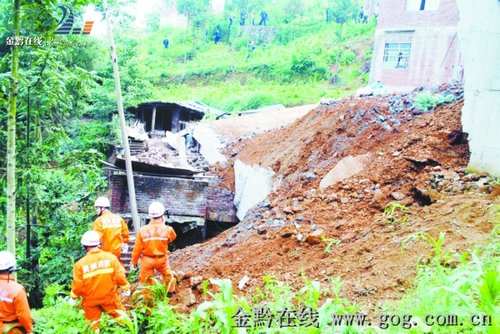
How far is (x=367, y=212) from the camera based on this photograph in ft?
20.4

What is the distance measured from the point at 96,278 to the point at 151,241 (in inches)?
35.6

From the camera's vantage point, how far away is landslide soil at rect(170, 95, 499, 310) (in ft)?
15.6

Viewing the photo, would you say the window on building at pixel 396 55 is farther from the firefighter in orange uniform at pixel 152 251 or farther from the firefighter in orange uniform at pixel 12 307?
the firefighter in orange uniform at pixel 12 307

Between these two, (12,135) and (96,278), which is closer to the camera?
(96,278)

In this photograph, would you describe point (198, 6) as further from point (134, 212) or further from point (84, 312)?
point (84, 312)

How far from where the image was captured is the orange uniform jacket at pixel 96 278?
4.51 meters

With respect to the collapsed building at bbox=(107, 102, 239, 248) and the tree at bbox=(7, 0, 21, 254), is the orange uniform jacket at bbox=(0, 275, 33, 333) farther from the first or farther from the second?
the collapsed building at bbox=(107, 102, 239, 248)

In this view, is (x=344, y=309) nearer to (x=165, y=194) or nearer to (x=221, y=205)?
(x=165, y=194)

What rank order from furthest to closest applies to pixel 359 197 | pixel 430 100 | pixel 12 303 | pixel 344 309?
pixel 430 100 → pixel 359 197 → pixel 12 303 → pixel 344 309

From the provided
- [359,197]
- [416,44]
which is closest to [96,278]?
[359,197]

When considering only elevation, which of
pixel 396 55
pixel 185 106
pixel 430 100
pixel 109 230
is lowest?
pixel 109 230

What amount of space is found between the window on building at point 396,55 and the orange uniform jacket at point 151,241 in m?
18.7

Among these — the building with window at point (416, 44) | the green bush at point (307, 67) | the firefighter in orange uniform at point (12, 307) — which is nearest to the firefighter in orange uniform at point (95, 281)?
the firefighter in orange uniform at point (12, 307)

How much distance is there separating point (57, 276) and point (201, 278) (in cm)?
372
